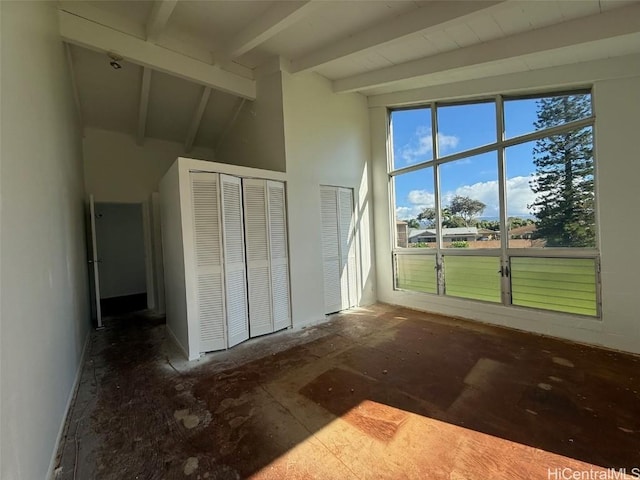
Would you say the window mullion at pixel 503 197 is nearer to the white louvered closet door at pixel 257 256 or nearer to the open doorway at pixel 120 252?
the white louvered closet door at pixel 257 256

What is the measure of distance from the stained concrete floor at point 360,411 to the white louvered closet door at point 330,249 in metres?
1.24

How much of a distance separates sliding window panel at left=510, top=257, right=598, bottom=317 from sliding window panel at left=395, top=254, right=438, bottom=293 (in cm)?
117

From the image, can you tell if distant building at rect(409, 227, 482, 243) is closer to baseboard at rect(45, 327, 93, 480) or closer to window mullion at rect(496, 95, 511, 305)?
window mullion at rect(496, 95, 511, 305)

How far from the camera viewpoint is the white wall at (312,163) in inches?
167

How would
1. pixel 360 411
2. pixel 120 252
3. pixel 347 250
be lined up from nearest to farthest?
1. pixel 360 411
2. pixel 347 250
3. pixel 120 252

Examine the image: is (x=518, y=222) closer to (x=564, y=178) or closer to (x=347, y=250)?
(x=564, y=178)

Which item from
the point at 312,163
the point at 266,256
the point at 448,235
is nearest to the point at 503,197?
the point at 448,235

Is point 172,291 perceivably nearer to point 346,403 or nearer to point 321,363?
Result: point 321,363

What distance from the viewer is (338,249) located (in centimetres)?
490

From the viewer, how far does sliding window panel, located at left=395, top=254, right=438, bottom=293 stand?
4840 millimetres

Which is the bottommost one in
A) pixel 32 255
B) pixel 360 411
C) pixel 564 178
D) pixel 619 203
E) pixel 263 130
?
pixel 360 411

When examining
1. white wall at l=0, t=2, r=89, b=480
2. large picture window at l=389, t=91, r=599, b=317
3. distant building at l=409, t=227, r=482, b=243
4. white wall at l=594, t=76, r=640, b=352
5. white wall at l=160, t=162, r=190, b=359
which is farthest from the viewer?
distant building at l=409, t=227, r=482, b=243

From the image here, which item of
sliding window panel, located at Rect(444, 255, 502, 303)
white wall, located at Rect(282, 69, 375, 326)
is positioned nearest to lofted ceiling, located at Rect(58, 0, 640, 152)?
white wall, located at Rect(282, 69, 375, 326)

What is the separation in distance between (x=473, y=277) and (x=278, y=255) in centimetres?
306
